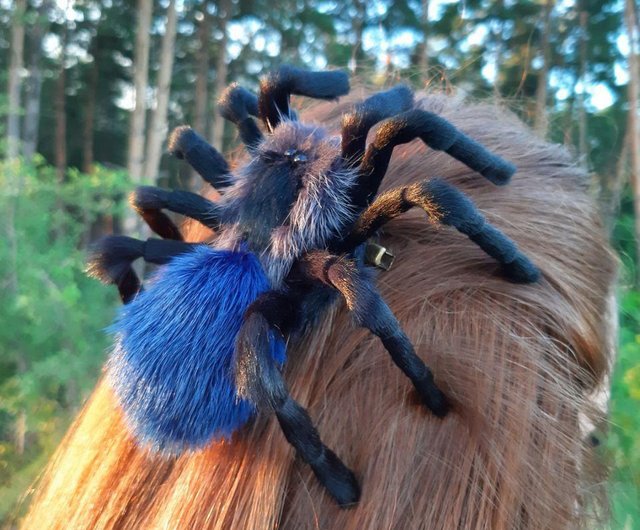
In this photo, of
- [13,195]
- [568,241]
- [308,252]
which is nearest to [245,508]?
[308,252]

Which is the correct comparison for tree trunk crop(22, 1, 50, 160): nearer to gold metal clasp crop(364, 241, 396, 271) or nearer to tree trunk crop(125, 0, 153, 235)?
tree trunk crop(125, 0, 153, 235)

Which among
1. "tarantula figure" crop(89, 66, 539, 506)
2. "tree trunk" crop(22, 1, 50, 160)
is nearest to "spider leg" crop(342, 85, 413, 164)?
"tarantula figure" crop(89, 66, 539, 506)

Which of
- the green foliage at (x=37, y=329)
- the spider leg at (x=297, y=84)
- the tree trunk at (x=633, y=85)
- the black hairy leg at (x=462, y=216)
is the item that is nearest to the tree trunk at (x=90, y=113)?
the green foliage at (x=37, y=329)

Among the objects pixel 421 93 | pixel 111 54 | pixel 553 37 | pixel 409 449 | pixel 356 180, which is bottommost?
pixel 111 54

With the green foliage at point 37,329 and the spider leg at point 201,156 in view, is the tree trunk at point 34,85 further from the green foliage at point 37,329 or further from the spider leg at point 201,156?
the spider leg at point 201,156

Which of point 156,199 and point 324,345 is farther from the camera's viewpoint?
point 156,199

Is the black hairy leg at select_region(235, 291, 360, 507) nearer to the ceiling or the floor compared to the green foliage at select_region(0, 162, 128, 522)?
nearer to the ceiling

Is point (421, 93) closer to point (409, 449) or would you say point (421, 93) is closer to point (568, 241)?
point (568, 241)
